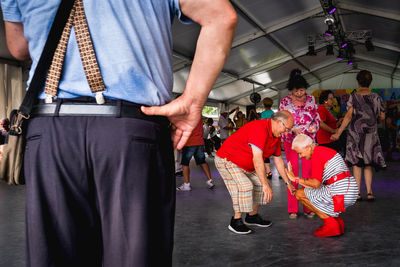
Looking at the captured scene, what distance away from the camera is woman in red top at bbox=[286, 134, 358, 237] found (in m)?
2.97

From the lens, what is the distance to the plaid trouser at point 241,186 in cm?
311

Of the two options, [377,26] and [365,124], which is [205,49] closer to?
[365,124]

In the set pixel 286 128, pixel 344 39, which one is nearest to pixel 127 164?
pixel 286 128

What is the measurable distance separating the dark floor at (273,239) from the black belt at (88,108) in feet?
5.81

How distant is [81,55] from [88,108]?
0.13 m

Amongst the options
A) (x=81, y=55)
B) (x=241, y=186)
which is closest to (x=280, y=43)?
(x=241, y=186)

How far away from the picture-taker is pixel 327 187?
312cm

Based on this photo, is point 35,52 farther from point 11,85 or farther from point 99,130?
point 11,85

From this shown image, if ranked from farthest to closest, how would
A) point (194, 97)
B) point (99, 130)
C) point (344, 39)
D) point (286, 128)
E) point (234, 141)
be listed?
point (344, 39) → point (234, 141) → point (286, 128) → point (194, 97) → point (99, 130)

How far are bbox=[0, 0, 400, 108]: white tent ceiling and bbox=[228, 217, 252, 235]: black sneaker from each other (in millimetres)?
6117

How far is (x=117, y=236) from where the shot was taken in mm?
826

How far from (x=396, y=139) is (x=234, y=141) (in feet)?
34.4

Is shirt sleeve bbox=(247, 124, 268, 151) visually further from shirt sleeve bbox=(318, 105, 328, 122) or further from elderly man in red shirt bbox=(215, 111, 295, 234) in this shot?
shirt sleeve bbox=(318, 105, 328, 122)

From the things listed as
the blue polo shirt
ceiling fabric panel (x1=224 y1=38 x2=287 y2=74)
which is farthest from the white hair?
ceiling fabric panel (x1=224 y1=38 x2=287 y2=74)
